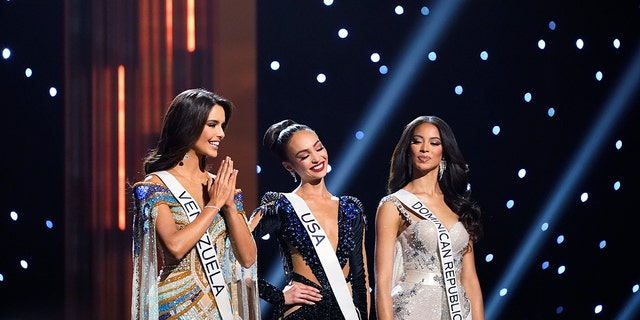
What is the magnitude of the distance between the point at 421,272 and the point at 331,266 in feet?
1.32

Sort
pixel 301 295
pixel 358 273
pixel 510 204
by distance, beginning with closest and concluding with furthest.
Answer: pixel 301 295 → pixel 358 273 → pixel 510 204

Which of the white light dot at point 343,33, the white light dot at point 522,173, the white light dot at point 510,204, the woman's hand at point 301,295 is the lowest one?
the woman's hand at point 301,295

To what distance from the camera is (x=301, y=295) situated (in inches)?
145

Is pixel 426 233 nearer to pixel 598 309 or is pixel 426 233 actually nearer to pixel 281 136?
pixel 281 136

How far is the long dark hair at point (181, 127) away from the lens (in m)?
3.21

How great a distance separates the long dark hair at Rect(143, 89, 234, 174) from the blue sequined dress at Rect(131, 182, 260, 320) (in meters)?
0.12

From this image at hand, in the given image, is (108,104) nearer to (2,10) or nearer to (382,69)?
(2,10)

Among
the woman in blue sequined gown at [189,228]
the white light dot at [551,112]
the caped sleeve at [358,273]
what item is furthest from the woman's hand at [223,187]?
the white light dot at [551,112]

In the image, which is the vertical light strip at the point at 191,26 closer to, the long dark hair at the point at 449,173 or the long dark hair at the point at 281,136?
the long dark hair at the point at 281,136

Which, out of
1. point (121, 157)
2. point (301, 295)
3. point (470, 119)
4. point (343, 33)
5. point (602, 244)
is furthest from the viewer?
point (602, 244)

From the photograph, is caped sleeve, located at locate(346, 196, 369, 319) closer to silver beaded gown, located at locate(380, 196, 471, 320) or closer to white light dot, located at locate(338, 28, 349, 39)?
silver beaded gown, located at locate(380, 196, 471, 320)

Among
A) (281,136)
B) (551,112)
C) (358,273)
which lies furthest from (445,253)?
(551,112)

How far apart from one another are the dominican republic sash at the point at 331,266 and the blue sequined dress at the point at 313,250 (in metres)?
0.02

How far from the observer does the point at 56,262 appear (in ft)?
15.6
